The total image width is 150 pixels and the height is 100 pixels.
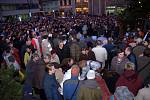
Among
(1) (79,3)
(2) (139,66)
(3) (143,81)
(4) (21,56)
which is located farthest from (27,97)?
(1) (79,3)

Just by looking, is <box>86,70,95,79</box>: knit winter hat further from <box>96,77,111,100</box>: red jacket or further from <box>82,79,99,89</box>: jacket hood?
<box>96,77,111,100</box>: red jacket

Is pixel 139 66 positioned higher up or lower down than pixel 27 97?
lower down

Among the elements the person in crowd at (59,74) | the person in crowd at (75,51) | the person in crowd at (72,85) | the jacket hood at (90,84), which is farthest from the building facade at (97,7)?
the jacket hood at (90,84)

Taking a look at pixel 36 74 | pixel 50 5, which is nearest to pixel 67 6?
pixel 50 5

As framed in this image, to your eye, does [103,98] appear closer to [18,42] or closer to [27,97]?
[27,97]

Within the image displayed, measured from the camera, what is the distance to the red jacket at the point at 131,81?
902 cm

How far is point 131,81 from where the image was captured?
9062 mm

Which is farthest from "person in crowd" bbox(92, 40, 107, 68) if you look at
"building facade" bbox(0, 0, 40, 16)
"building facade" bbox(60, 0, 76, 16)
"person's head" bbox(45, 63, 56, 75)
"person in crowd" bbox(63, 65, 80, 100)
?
"building facade" bbox(60, 0, 76, 16)

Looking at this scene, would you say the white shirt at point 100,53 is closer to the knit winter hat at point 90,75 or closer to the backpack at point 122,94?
the knit winter hat at point 90,75

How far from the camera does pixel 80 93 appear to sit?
8.41 meters

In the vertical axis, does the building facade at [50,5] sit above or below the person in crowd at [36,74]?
below

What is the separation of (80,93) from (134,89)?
4.12 ft

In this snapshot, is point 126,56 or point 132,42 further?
point 132,42

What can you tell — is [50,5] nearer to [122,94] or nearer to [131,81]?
[131,81]
